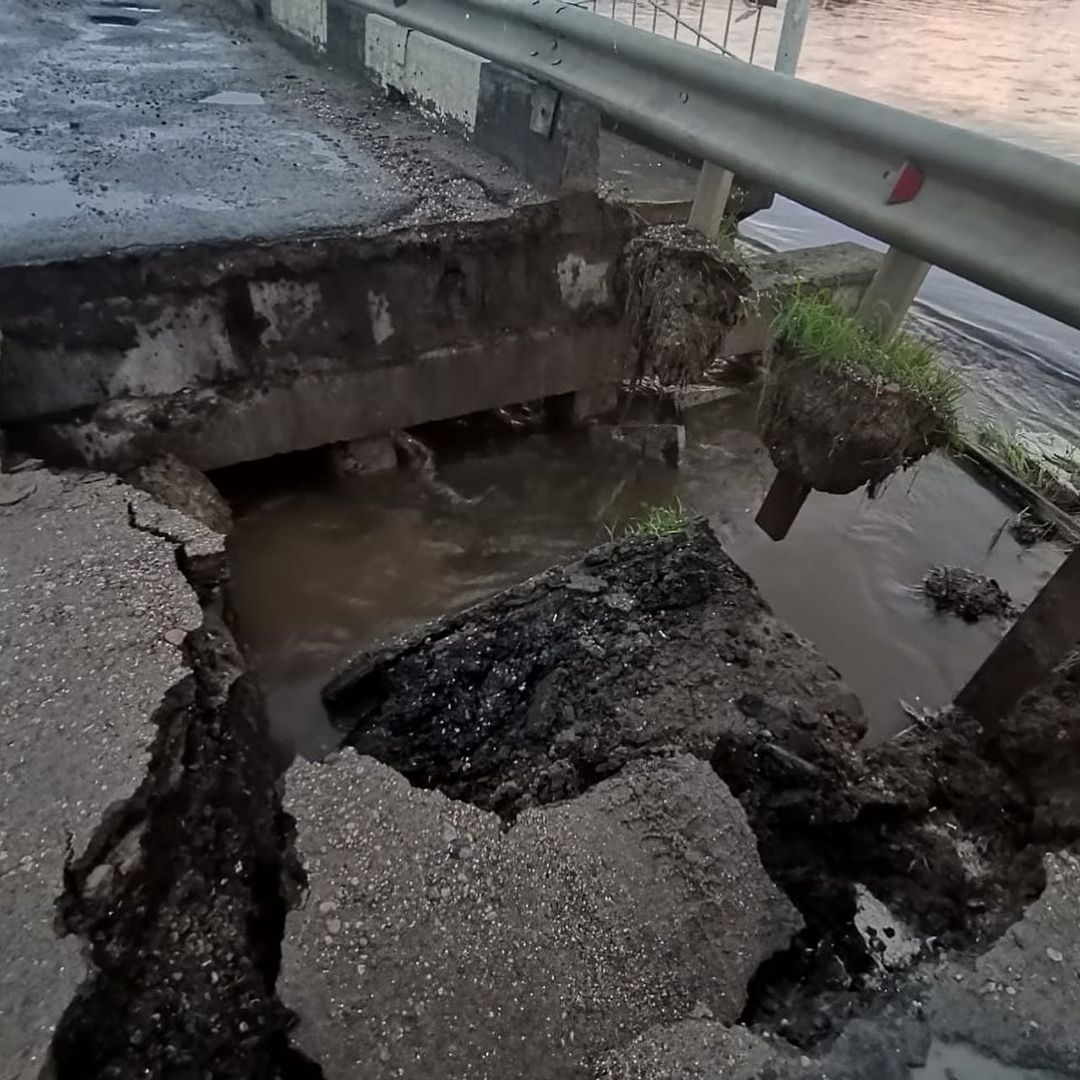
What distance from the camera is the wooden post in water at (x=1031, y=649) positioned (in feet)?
8.03

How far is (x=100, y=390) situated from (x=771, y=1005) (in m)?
3.10

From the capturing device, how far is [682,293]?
360 cm

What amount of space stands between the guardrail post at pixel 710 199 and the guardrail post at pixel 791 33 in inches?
17.0

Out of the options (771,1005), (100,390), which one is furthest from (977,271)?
(100,390)

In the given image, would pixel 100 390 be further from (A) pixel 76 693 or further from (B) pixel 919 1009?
(B) pixel 919 1009

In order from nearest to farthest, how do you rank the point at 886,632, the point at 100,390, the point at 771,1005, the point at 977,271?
1. the point at 771,1005
2. the point at 977,271
3. the point at 100,390
4. the point at 886,632

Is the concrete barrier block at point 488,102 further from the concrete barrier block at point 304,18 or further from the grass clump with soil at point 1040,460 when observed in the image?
the grass clump with soil at point 1040,460

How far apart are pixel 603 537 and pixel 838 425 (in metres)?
1.38

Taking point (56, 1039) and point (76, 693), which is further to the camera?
point (76, 693)

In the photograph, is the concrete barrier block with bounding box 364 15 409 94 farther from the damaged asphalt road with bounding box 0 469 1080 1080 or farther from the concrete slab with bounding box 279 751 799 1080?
the concrete slab with bounding box 279 751 799 1080

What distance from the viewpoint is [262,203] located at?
11.7 ft

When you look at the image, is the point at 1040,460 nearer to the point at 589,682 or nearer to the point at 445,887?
the point at 589,682

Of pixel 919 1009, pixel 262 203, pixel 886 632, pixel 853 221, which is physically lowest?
pixel 886 632

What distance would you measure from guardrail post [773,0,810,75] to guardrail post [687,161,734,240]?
43 centimetres
